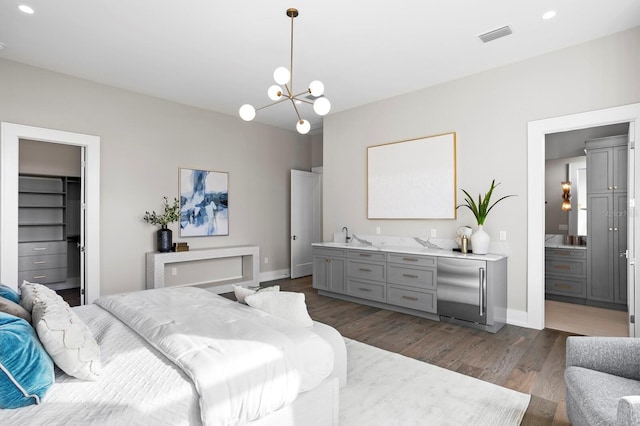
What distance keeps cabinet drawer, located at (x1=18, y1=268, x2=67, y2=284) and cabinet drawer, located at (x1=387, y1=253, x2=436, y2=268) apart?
5.30 metres

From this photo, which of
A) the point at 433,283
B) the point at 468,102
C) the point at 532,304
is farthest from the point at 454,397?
the point at 468,102

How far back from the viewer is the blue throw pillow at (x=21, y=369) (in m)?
1.23

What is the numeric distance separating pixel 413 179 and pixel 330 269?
5.74ft

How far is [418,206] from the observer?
469 centimetres

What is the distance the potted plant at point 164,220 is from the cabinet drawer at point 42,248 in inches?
79.6

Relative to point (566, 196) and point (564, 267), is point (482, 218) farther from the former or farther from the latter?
point (566, 196)

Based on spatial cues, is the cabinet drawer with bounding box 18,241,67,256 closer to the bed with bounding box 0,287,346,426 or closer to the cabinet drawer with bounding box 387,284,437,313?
the bed with bounding box 0,287,346,426

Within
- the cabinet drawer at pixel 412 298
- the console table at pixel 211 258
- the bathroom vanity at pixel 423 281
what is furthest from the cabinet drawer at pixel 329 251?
the console table at pixel 211 258

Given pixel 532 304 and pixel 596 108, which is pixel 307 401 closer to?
pixel 532 304

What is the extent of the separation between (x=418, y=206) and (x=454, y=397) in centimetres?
273

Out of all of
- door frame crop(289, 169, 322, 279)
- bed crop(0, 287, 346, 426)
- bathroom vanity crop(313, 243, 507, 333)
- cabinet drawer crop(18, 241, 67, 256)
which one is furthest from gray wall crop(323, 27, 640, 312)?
cabinet drawer crop(18, 241, 67, 256)

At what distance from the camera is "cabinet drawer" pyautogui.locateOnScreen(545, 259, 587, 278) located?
15.4 feet

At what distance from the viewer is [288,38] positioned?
133 inches

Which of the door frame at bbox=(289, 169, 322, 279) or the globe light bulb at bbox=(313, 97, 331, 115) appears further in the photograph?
the door frame at bbox=(289, 169, 322, 279)
